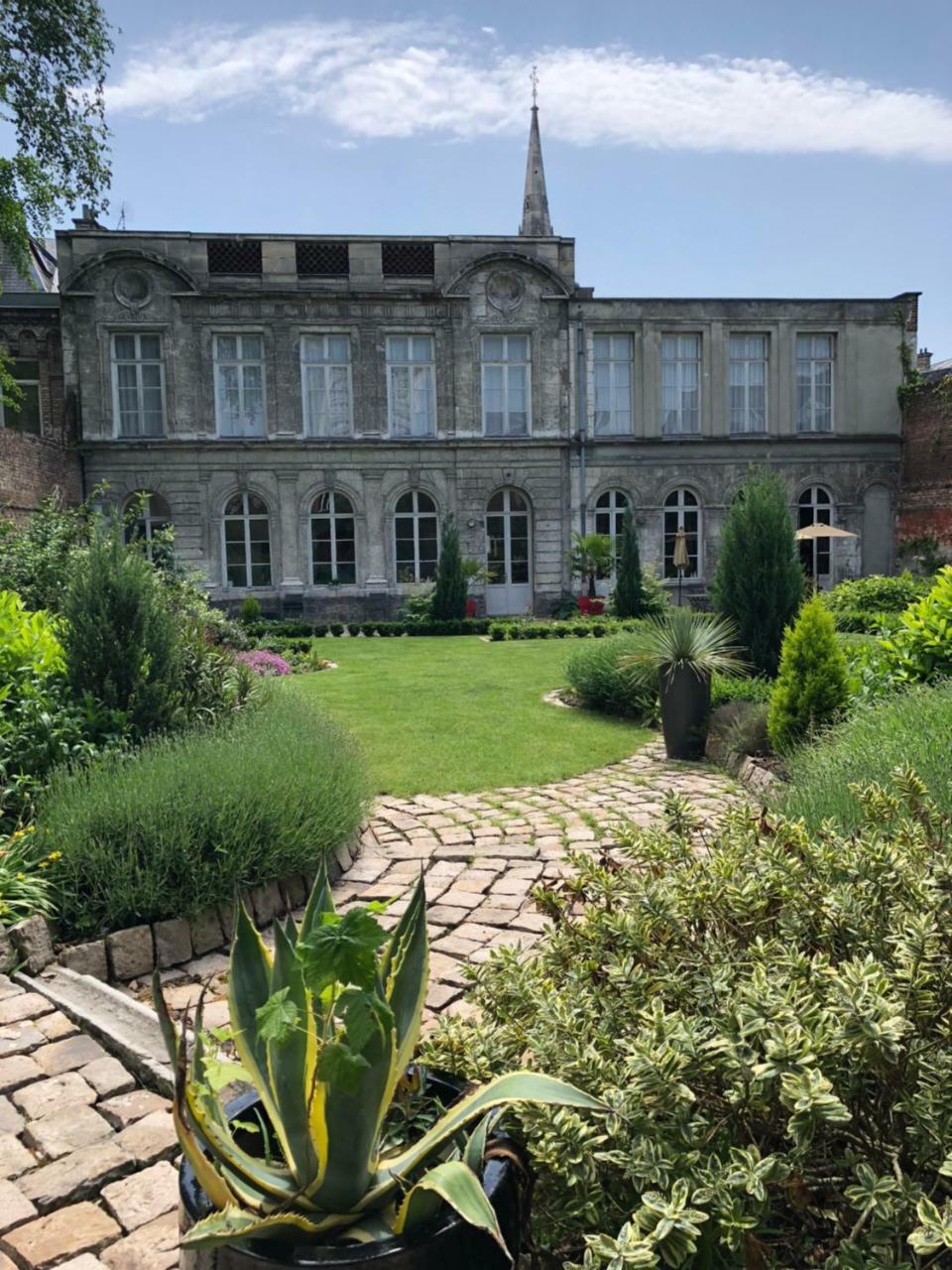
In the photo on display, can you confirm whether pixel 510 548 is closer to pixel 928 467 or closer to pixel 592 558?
pixel 592 558

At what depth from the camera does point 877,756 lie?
4.26 m

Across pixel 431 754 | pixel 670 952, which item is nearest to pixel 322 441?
pixel 431 754

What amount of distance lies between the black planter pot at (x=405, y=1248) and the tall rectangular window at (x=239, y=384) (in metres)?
22.7

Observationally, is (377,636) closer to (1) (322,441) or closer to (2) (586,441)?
(1) (322,441)

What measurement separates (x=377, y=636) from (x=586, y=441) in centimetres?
804

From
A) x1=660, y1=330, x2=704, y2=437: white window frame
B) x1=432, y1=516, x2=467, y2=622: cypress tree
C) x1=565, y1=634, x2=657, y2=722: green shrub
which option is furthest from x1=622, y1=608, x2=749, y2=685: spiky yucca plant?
x1=660, y1=330, x2=704, y2=437: white window frame

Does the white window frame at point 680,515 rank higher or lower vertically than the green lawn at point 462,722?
higher

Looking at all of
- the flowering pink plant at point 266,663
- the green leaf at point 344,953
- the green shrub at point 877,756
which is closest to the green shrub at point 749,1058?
the green leaf at point 344,953

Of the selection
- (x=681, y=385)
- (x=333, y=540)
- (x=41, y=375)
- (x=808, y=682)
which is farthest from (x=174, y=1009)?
(x=681, y=385)

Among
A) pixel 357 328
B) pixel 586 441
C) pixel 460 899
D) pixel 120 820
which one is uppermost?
pixel 357 328

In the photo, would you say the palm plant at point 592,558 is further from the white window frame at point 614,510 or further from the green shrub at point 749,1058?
the green shrub at point 749,1058

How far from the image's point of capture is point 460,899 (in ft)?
14.9

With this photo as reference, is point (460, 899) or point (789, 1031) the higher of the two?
point (789, 1031)

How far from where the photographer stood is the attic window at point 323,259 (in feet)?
74.9
